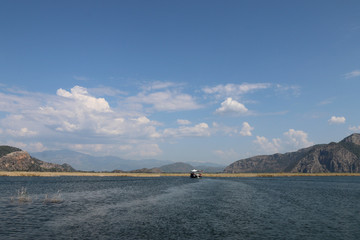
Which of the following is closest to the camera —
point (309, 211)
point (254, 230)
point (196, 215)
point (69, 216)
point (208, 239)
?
point (208, 239)

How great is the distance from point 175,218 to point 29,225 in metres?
20.9

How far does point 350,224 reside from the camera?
38281 millimetres

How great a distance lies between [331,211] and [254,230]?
2589 centimetres

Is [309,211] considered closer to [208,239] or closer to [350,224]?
[350,224]

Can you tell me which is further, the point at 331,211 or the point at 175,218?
the point at 331,211

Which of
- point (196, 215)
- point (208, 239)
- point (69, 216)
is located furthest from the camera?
point (196, 215)

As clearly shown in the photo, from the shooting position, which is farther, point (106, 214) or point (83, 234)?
point (106, 214)

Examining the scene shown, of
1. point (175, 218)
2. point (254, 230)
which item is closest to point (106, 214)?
point (175, 218)

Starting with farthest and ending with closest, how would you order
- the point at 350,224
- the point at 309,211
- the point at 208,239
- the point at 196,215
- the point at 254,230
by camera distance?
the point at 309,211
the point at 196,215
the point at 350,224
the point at 254,230
the point at 208,239

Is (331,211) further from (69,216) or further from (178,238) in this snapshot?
(69,216)

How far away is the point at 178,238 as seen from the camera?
2959 cm

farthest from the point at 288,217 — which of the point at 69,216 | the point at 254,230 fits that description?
the point at 69,216

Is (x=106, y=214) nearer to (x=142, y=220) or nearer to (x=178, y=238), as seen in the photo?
(x=142, y=220)

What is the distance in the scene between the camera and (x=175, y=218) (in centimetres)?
4203
